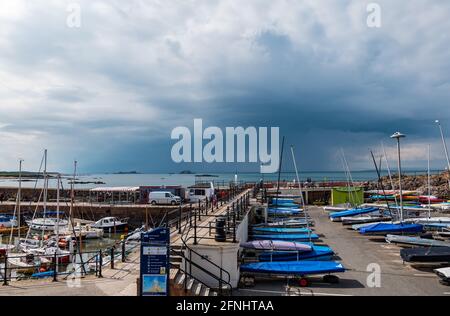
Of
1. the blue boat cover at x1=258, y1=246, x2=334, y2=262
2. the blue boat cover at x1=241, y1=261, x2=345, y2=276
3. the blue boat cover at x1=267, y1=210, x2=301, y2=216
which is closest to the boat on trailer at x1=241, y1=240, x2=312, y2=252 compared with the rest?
the blue boat cover at x1=258, y1=246, x2=334, y2=262

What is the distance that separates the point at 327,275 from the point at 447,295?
4100 millimetres

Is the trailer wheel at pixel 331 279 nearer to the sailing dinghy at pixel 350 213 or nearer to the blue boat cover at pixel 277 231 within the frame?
the blue boat cover at pixel 277 231

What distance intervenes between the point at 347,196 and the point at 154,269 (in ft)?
132

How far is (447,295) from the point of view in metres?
13.4

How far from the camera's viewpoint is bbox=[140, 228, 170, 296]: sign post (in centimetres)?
959

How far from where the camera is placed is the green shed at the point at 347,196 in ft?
146

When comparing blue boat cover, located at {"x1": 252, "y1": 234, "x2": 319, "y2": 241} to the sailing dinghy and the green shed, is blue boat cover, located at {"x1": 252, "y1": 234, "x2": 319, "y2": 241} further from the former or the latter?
the green shed

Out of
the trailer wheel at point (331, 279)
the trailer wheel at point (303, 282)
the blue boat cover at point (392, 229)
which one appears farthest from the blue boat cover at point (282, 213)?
the trailer wheel at point (303, 282)

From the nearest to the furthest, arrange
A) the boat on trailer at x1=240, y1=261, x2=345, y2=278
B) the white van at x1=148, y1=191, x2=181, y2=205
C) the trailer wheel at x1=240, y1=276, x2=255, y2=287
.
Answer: the trailer wheel at x1=240, y1=276, x2=255, y2=287 → the boat on trailer at x1=240, y1=261, x2=345, y2=278 → the white van at x1=148, y1=191, x2=181, y2=205

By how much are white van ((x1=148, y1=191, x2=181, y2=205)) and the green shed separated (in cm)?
1954

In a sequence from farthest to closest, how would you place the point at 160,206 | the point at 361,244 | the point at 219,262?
the point at 160,206, the point at 361,244, the point at 219,262
